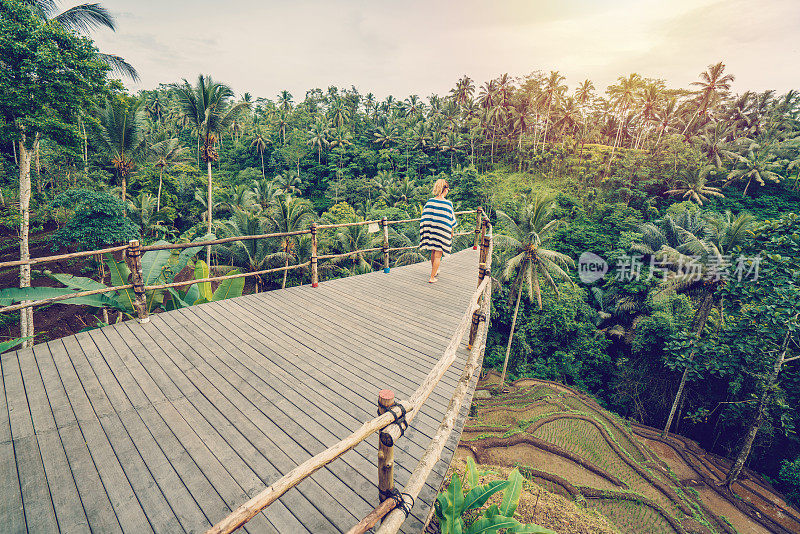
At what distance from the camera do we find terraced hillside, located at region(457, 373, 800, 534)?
721cm

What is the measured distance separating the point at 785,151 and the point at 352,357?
4351 centimetres

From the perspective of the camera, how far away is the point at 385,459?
153 cm

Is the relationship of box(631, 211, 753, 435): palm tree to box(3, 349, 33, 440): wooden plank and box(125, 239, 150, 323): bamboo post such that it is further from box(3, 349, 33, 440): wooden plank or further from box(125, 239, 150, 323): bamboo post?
box(3, 349, 33, 440): wooden plank

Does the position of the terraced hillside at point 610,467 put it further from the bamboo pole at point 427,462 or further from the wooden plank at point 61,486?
the wooden plank at point 61,486

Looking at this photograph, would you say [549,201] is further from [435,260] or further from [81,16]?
[81,16]

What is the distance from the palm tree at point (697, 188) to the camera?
26.3m

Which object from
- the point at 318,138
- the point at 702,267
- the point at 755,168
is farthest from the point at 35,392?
the point at 318,138

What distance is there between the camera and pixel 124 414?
8.32 feet

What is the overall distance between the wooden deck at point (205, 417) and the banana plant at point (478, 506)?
31 cm

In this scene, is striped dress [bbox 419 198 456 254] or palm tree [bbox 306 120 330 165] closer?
striped dress [bbox 419 198 456 254]

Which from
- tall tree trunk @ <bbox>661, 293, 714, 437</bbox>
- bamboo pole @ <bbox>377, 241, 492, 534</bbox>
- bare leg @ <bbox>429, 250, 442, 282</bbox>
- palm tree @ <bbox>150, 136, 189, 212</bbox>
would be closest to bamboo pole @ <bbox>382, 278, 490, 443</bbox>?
bamboo pole @ <bbox>377, 241, 492, 534</bbox>

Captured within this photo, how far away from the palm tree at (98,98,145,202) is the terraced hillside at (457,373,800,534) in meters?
19.8

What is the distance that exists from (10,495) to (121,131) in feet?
63.1

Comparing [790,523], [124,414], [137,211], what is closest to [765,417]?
[790,523]
